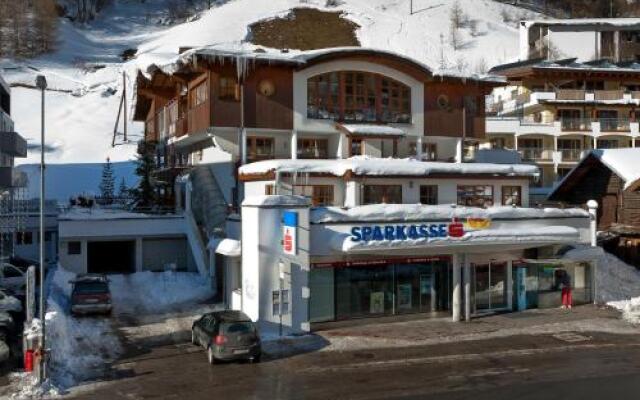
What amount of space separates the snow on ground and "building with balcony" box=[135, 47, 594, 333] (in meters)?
1.04

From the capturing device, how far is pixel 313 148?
3881 centimetres

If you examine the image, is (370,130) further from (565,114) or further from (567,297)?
(565,114)

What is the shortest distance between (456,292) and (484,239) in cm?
266

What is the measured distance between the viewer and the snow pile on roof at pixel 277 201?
2670 cm

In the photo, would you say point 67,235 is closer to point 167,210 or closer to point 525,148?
point 167,210

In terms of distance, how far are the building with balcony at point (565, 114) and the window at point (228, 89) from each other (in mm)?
31254

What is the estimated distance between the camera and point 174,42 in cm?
11669

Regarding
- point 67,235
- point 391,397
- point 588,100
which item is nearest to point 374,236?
point 391,397

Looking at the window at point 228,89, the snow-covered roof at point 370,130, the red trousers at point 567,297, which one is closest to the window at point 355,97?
the snow-covered roof at point 370,130

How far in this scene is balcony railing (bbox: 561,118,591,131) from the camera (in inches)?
2517

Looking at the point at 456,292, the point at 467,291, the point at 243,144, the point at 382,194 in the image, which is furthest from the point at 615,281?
the point at 243,144

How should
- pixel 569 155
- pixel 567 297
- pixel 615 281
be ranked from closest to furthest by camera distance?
pixel 567 297 → pixel 615 281 → pixel 569 155

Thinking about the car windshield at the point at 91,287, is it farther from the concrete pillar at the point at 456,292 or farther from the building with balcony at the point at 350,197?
the concrete pillar at the point at 456,292

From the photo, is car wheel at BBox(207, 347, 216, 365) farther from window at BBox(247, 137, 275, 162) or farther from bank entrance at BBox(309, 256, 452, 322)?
window at BBox(247, 137, 275, 162)
